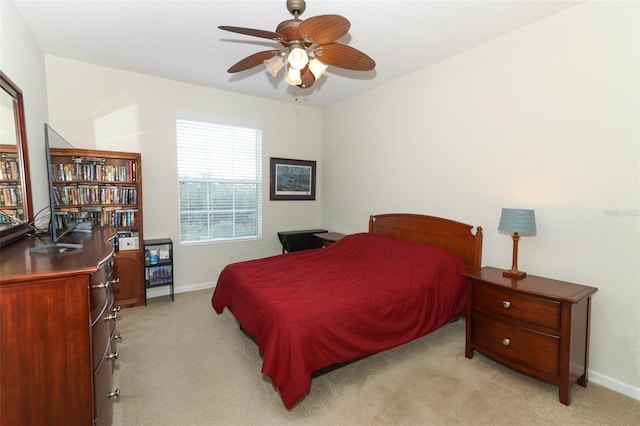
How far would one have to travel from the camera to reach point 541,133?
256 centimetres

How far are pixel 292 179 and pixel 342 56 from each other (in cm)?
302

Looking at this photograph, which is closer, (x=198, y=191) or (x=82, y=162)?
(x=82, y=162)

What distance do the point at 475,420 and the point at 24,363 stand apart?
2340 mm

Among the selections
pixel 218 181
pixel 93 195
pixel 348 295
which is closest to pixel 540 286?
pixel 348 295

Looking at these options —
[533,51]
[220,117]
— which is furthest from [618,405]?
[220,117]

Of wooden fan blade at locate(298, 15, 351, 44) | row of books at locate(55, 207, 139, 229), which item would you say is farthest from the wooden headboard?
row of books at locate(55, 207, 139, 229)

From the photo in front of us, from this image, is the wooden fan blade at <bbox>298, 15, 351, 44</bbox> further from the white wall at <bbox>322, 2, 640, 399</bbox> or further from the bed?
the white wall at <bbox>322, 2, 640, 399</bbox>

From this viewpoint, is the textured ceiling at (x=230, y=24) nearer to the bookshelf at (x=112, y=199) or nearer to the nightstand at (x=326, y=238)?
the bookshelf at (x=112, y=199)

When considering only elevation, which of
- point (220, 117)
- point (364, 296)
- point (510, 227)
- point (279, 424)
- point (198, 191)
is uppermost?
point (220, 117)

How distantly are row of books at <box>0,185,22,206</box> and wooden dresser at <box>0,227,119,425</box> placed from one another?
24.9 inches

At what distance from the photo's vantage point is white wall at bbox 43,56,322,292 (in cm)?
351

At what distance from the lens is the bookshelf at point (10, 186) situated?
1831 millimetres

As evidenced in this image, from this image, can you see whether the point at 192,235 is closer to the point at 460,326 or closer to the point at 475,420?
the point at 460,326

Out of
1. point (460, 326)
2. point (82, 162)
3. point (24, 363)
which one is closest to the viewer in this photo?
point (24, 363)
